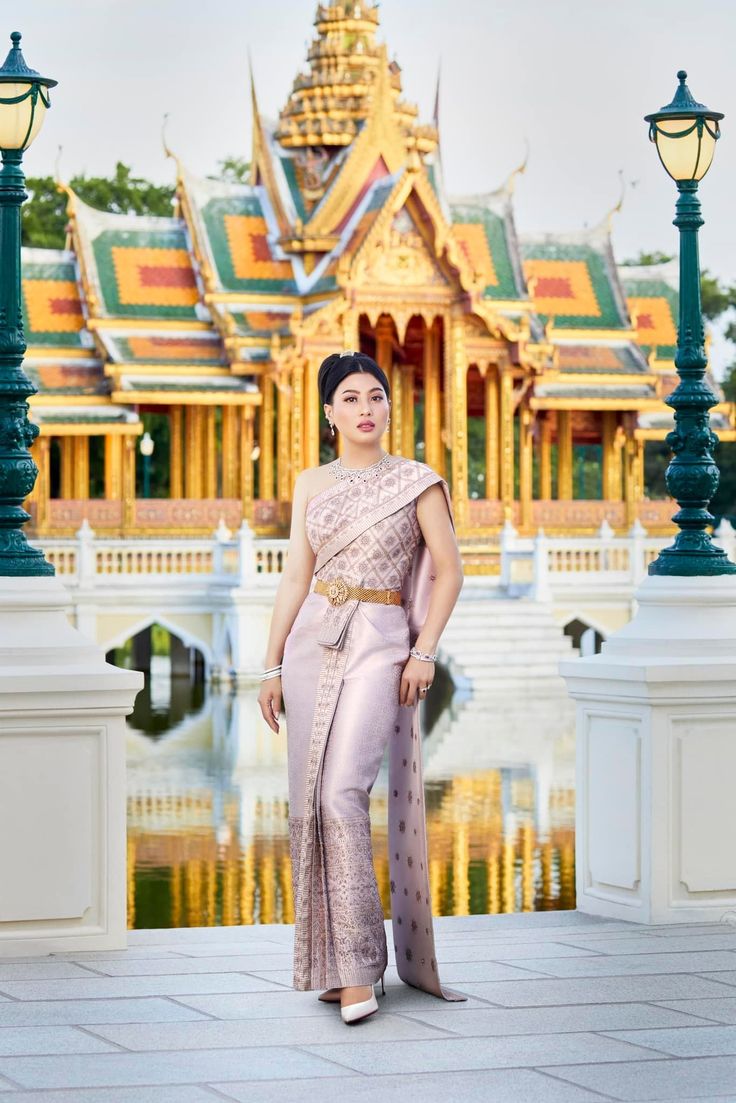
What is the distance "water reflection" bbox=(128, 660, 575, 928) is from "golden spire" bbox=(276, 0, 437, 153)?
1043 cm

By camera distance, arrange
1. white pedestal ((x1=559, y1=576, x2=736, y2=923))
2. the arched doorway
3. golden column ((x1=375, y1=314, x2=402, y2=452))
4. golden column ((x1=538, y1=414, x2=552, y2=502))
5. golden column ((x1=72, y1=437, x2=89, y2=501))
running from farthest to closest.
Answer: golden column ((x1=538, y1=414, x2=552, y2=502)), golden column ((x1=375, y1=314, x2=402, y2=452)), golden column ((x1=72, y1=437, x2=89, y2=501)), the arched doorway, white pedestal ((x1=559, y1=576, x2=736, y2=923))

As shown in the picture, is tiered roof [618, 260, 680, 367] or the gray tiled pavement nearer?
the gray tiled pavement

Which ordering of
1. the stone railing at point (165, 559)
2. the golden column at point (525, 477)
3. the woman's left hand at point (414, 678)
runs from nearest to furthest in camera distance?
the woman's left hand at point (414, 678) → the stone railing at point (165, 559) → the golden column at point (525, 477)

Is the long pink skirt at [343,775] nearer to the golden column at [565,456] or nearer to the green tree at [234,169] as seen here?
the golden column at [565,456]

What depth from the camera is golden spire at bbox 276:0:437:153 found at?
28.6m

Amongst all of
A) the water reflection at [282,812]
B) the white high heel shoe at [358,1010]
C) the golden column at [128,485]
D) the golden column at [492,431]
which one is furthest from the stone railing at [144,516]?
the white high heel shoe at [358,1010]

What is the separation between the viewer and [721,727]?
684 cm

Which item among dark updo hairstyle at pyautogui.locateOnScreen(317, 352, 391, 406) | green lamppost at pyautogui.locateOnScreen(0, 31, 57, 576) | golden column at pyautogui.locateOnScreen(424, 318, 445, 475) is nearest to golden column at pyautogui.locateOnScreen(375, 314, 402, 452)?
golden column at pyautogui.locateOnScreen(424, 318, 445, 475)

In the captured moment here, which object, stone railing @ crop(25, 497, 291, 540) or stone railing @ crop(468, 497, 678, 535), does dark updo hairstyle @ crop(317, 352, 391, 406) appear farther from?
stone railing @ crop(468, 497, 678, 535)

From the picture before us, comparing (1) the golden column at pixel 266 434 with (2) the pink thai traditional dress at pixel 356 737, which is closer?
(2) the pink thai traditional dress at pixel 356 737

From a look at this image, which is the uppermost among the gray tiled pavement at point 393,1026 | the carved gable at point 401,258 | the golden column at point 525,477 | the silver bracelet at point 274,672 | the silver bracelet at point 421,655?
the carved gable at point 401,258

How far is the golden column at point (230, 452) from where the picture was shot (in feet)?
86.7

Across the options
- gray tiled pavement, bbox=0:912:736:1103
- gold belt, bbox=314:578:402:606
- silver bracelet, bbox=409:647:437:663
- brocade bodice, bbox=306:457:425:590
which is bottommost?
gray tiled pavement, bbox=0:912:736:1103

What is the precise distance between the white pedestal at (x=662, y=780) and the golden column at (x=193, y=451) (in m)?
20.4
